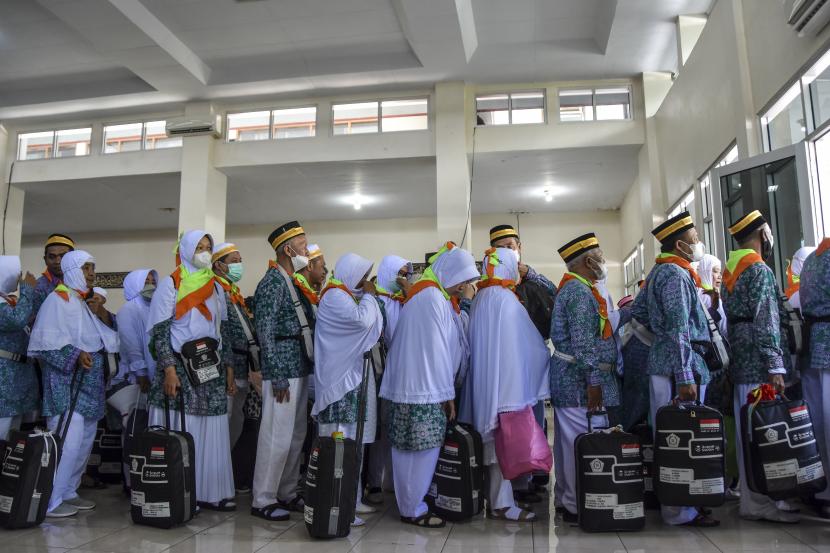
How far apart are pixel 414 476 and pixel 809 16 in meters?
3.97

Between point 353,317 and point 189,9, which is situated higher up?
point 189,9

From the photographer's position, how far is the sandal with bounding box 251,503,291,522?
3.23 m

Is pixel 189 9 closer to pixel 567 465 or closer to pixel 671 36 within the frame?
pixel 671 36

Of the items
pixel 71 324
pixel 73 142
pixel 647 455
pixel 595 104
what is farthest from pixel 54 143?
pixel 647 455

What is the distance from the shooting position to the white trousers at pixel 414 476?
3.09 metres

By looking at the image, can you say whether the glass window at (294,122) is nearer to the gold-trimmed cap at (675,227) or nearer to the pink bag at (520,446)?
the gold-trimmed cap at (675,227)

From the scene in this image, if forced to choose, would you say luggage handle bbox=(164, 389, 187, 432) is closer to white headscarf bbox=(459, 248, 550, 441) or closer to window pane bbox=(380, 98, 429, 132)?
white headscarf bbox=(459, 248, 550, 441)

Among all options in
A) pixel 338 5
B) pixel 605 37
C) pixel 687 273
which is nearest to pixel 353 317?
pixel 687 273

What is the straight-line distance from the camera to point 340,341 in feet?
10.5

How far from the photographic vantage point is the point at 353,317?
10.3ft

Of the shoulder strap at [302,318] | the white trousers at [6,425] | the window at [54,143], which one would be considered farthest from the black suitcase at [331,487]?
the window at [54,143]

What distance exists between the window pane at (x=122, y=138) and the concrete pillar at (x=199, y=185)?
3.58 ft

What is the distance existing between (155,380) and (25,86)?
766cm

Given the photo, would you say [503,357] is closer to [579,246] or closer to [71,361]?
[579,246]
